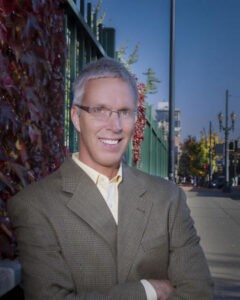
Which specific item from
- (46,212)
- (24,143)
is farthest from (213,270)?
(46,212)

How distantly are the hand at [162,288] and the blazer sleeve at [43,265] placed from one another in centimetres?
7

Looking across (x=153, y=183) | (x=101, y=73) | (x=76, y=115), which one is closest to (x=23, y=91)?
(x=76, y=115)

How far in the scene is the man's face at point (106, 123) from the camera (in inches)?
95.6

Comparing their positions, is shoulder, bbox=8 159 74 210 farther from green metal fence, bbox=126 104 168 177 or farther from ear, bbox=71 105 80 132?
green metal fence, bbox=126 104 168 177

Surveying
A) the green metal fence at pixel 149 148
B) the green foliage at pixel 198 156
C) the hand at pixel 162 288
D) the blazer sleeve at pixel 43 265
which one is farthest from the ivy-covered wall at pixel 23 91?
the green foliage at pixel 198 156

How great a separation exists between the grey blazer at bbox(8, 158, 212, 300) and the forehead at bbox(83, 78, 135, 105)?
32 centimetres

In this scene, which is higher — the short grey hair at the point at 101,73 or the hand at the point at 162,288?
the short grey hair at the point at 101,73

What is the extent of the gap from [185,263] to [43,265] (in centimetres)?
61

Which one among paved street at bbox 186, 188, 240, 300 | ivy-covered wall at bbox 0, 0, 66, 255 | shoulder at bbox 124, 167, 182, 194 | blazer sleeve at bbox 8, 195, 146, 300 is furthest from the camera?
paved street at bbox 186, 188, 240, 300

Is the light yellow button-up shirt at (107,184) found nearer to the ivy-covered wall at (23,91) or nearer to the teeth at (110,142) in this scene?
the teeth at (110,142)

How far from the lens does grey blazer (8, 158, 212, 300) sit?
226cm

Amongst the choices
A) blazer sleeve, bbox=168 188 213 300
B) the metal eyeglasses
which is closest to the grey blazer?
blazer sleeve, bbox=168 188 213 300

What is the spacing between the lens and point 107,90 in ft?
7.96

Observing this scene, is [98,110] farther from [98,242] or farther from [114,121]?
[98,242]
